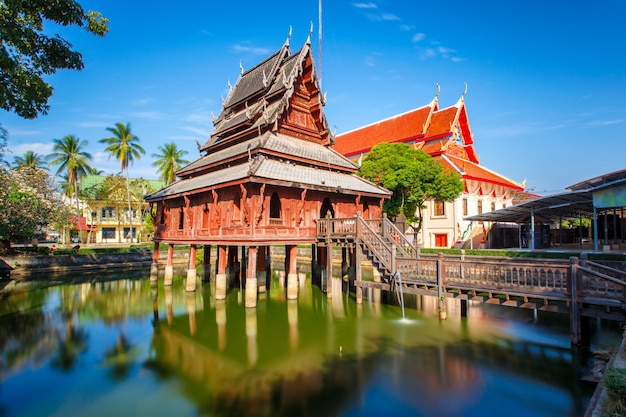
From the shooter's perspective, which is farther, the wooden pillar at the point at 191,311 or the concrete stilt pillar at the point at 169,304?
the concrete stilt pillar at the point at 169,304

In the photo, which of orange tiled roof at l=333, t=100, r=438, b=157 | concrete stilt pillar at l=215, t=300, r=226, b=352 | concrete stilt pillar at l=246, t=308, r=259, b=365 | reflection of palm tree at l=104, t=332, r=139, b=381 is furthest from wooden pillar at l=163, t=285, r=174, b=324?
orange tiled roof at l=333, t=100, r=438, b=157

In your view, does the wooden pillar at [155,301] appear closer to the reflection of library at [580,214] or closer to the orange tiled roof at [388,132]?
the reflection of library at [580,214]

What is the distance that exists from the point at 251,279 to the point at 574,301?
11070mm

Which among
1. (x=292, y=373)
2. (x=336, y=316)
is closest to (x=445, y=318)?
(x=336, y=316)

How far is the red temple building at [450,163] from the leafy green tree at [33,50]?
19.1 metres

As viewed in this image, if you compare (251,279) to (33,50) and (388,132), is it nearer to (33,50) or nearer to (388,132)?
(33,50)

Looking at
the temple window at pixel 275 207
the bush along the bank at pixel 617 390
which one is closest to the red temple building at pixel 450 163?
the temple window at pixel 275 207

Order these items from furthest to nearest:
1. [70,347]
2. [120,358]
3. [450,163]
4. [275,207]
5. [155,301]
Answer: [450,163], [155,301], [275,207], [70,347], [120,358]

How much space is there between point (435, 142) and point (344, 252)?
17.7 meters

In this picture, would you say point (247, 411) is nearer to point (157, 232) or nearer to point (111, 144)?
point (157, 232)

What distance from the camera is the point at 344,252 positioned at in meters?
22.6

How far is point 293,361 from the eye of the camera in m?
9.70

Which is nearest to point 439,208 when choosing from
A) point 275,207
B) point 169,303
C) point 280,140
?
point 280,140

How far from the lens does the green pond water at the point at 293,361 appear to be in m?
7.40
